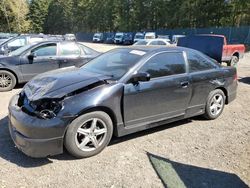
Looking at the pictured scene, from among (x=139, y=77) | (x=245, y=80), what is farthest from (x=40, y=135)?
(x=245, y=80)

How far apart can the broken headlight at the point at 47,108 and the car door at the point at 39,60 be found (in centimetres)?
490

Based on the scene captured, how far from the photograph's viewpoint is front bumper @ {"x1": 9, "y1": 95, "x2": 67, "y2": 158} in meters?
3.79

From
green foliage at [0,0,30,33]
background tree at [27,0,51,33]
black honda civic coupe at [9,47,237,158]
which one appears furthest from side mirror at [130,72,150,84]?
background tree at [27,0,51,33]

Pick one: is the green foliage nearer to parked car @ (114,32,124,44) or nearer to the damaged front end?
parked car @ (114,32,124,44)

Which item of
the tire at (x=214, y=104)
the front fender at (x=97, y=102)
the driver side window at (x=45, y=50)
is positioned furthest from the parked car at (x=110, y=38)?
the front fender at (x=97, y=102)

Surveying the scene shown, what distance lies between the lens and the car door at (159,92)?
4.54 metres

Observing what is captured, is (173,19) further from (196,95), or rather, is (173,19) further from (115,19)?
(196,95)

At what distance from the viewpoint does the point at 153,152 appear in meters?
4.45

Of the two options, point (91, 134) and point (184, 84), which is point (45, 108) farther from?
point (184, 84)

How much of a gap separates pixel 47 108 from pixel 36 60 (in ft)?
16.7

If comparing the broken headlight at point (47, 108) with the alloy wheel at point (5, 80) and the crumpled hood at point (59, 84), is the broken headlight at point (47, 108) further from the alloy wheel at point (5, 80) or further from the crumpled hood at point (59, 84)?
the alloy wheel at point (5, 80)

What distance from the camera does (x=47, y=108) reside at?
3.93 meters

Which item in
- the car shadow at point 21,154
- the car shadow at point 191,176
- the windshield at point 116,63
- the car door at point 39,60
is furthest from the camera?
the car door at point 39,60

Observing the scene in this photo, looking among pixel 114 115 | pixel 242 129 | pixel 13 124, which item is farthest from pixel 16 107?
pixel 242 129
